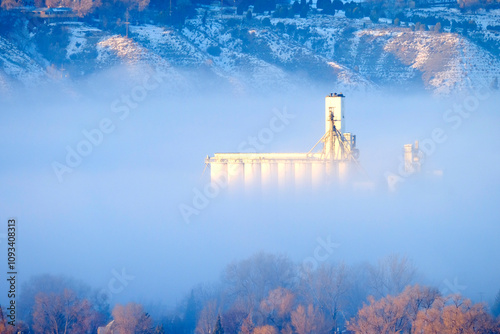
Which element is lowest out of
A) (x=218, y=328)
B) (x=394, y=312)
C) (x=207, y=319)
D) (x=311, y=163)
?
(x=207, y=319)

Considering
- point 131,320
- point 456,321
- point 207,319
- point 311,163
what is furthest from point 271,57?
point 456,321

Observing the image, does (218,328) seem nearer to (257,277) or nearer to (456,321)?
(257,277)

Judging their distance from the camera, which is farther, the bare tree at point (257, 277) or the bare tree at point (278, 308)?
the bare tree at point (257, 277)

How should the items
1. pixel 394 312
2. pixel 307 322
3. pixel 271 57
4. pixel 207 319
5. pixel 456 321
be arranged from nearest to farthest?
pixel 456 321
pixel 394 312
pixel 307 322
pixel 207 319
pixel 271 57

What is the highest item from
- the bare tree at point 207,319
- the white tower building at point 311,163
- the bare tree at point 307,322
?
the white tower building at point 311,163

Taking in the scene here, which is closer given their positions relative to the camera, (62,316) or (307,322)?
(307,322)

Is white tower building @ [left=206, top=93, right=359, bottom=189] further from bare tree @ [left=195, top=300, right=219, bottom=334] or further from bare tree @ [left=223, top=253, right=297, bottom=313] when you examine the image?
bare tree @ [left=195, top=300, right=219, bottom=334]

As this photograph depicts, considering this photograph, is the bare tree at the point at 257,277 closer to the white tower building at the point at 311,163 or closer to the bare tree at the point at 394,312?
the bare tree at the point at 394,312

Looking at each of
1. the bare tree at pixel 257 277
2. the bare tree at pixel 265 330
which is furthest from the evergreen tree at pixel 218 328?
the bare tree at pixel 257 277

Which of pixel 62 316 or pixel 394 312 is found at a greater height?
pixel 394 312

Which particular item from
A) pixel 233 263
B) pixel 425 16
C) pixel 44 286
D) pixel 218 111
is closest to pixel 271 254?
Answer: pixel 233 263

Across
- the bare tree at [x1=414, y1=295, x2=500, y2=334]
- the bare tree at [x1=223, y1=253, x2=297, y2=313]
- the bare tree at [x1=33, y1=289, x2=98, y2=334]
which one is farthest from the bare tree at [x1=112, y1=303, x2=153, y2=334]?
the bare tree at [x1=414, y1=295, x2=500, y2=334]
